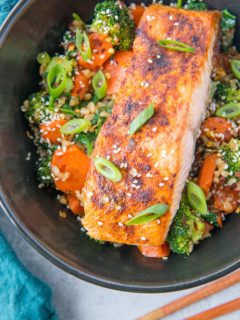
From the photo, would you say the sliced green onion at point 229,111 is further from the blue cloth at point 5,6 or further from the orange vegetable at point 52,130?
the blue cloth at point 5,6

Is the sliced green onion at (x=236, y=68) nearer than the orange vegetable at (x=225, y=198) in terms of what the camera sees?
No

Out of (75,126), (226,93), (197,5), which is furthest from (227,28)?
(75,126)

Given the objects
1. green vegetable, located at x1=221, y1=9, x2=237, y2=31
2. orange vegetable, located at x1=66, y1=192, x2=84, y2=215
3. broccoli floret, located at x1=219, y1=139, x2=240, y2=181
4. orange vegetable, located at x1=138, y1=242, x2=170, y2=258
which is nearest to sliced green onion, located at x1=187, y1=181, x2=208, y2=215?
broccoli floret, located at x1=219, y1=139, x2=240, y2=181

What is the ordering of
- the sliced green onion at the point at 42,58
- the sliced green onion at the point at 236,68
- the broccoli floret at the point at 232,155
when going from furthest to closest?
the sliced green onion at the point at 42,58
the sliced green onion at the point at 236,68
the broccoli floret at the point at 232,155

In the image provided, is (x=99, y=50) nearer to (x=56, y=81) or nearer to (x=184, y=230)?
(x=56, y=81)

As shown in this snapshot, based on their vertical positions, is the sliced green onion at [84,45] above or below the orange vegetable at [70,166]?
above

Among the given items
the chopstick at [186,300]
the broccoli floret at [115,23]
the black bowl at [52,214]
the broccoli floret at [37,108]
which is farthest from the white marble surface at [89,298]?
the broccoli floret at [115,23]

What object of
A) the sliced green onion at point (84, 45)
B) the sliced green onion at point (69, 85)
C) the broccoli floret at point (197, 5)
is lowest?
the sliced green onion at point (69, 85)

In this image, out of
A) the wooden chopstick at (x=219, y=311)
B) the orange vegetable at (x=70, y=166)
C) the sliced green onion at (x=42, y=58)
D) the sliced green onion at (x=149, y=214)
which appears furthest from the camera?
the wooden chopstick at (x=219, y=311)
